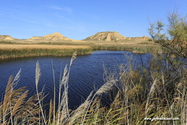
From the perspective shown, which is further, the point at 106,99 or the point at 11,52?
the point at 11,52

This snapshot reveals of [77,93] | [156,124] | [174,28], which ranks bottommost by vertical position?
[77,93]

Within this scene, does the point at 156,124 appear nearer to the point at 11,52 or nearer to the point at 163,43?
the point at 163,43

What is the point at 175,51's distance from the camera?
19.4 ft

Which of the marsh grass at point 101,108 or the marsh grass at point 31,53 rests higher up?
the marsh grass at point 31,53

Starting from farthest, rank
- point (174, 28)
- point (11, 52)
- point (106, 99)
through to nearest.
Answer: point (11, 52), point (106, 99), point (174, 28)

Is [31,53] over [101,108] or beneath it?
over

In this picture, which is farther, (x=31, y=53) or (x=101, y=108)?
(x=31, y=53)

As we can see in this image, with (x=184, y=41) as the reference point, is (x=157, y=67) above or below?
below

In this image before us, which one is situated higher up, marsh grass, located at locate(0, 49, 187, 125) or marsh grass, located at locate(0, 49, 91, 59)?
marsh grass, located at locate(0, 49, 91, 59)

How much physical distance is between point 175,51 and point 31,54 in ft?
87.2

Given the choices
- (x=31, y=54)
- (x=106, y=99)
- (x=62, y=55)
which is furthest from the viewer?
(x=62, y=55)

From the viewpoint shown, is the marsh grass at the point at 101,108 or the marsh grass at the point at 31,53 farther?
the marsh grass at the point at 31,53

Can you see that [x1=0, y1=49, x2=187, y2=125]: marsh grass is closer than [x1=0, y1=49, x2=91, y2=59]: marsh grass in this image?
Yes

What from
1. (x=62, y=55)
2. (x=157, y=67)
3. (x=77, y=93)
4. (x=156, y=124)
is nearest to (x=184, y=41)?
(x=157, y=67)
